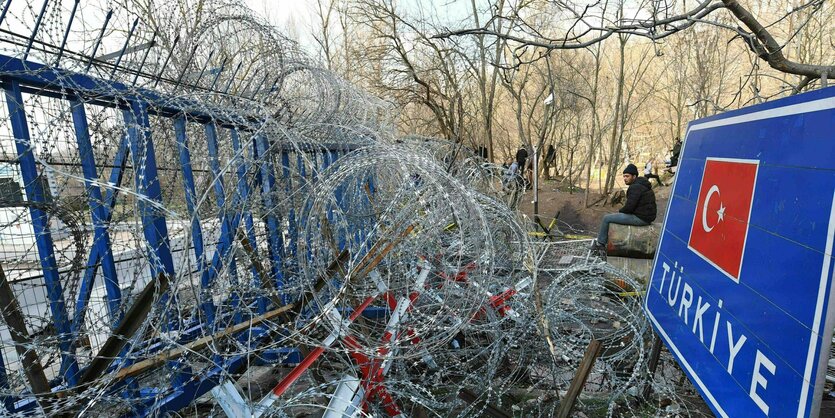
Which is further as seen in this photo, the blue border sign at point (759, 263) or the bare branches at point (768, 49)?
the bare branches at point (768, 49)

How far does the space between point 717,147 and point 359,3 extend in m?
14.4

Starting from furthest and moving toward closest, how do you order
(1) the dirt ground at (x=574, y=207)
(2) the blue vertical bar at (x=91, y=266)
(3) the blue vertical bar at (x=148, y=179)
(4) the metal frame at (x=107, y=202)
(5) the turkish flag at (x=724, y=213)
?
1. (1) the dirt ground at (x=574, y=207)
2. (3) the blue vertical bar at (x=148, y=179)
3. (2) the blue vertical bar at (x=91, y=266)
4. (4) the metal frame at (x=107, y=202)
5. (5) the turkish flag at (x=724, y=213)

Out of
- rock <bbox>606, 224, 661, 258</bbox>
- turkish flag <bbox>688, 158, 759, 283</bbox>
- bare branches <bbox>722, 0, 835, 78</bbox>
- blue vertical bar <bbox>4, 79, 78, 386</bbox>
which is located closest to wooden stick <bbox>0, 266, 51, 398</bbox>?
blue vertical bar <bbox>4, 79, 78, 386</bbox>

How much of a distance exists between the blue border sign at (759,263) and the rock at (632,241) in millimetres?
4826

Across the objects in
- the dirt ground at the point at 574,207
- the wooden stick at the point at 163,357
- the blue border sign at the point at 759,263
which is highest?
the blue border sign at the point at 759,263

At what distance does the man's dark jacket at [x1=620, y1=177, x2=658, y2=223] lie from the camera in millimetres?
6969

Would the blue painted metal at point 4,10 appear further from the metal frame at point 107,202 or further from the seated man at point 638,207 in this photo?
the seated man at point 638,207

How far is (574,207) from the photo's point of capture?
14992 mm

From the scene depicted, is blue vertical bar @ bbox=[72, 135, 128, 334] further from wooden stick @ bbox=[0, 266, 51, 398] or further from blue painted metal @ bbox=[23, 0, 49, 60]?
blue painted metal @ bbox=[23, 0, 49, 60]

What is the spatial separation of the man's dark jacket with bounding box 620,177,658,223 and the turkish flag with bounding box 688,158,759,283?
496 centimetres

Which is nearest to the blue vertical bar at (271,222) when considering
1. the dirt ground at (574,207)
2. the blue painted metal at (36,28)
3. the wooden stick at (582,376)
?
the blue painted metal at (36,28)

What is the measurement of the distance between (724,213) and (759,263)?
44 centimetres

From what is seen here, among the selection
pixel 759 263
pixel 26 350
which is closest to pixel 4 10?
pixel 26 350

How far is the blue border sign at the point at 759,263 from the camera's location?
1.35 m
